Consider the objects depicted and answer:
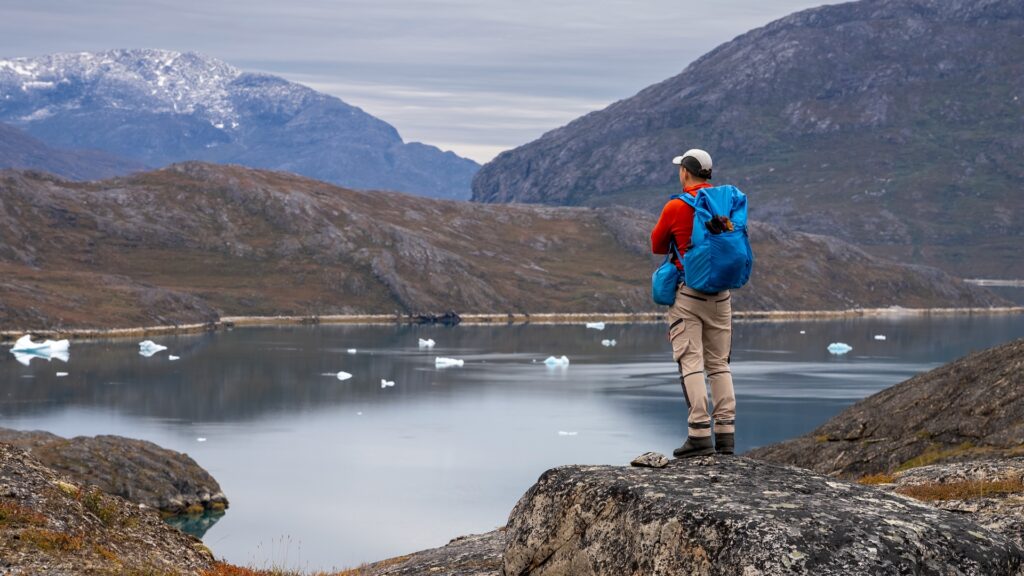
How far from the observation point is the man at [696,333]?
1448cm

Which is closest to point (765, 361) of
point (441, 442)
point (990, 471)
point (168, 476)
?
point (441, 442)

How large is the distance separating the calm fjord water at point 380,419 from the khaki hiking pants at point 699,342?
3137cm

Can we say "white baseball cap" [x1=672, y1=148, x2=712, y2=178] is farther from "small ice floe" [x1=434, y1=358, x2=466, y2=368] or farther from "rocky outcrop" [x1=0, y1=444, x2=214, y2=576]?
"small ice floe" [x1=434, y1=358, x2=466, y2=368]

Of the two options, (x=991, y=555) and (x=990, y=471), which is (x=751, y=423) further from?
(x=991, y=555)

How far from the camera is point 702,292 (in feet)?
47.3

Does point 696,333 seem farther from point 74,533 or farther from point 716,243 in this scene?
point 74,533

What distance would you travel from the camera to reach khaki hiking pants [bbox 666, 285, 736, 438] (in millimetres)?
14523

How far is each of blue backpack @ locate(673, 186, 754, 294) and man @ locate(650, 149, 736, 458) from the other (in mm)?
258

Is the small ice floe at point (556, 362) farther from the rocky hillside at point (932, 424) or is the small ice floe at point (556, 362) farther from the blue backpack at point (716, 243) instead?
the blue backpack at point (716, 243)

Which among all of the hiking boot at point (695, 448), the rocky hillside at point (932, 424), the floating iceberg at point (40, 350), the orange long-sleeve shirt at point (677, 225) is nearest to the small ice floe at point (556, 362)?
the floating iceberg at point (40, 350)

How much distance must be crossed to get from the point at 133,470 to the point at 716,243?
214 feet

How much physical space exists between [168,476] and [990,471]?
2461 inches

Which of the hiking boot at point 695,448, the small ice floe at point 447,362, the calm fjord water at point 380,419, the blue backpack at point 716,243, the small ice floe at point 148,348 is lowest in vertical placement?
the calm fjord water at point 380,419

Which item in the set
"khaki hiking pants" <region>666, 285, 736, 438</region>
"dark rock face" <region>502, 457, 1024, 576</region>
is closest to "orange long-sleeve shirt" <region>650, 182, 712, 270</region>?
"khaki hiking pants" <region>666, 285, 736, 438</region>
